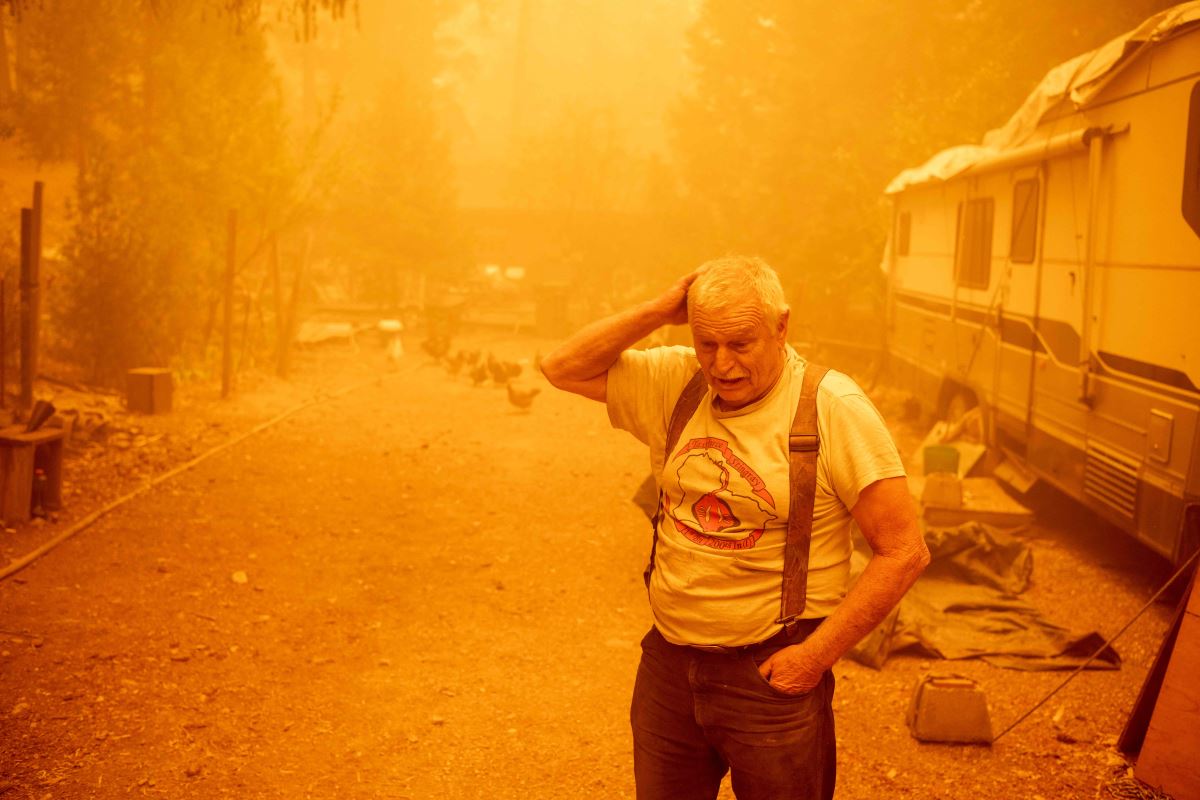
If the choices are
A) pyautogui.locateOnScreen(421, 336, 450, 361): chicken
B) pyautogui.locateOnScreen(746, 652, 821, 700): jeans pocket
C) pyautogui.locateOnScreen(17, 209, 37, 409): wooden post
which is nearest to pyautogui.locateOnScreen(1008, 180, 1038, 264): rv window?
pyautogui.locateOnScreen(746, 652, 821, 700): jeans pocket

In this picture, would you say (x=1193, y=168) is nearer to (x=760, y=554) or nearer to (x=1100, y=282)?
(x=1100, y=282)

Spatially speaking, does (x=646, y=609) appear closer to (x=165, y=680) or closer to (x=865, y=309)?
(x=165, y=680)

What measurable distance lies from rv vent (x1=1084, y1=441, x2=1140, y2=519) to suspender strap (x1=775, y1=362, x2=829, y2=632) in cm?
506

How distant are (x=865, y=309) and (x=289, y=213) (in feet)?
41.2

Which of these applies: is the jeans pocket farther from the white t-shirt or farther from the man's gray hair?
the man's gray hair

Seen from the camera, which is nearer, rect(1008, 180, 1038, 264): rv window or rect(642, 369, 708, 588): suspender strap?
rect(642, 369, 708, 588): suspender strap

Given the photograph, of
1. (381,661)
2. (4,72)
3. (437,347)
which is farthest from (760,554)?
(437,347)

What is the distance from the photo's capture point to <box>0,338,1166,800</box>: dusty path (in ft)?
15.0

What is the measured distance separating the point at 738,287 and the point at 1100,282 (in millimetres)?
5700

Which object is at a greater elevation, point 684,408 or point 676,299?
point 676,299

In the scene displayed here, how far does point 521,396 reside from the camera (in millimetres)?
14203

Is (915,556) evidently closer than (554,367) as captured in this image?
Yes

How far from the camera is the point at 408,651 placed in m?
5.93

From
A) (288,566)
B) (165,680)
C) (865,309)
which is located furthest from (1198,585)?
(865,309)
